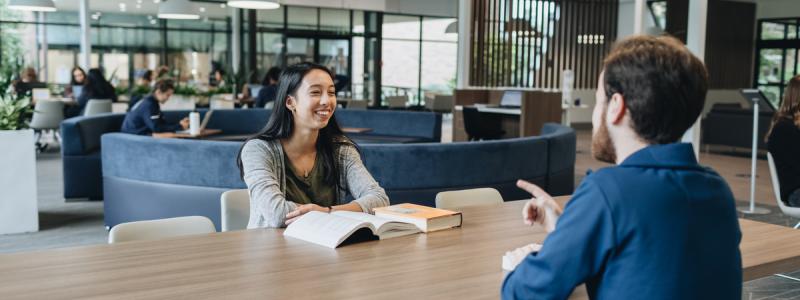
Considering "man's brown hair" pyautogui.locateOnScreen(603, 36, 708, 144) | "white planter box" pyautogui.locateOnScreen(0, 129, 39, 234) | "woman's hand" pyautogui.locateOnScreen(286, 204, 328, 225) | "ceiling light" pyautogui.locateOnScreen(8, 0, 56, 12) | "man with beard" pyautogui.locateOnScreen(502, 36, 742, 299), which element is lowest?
"white planter box" pyautogui.locateOnScreen(0, 129, 39, 234)

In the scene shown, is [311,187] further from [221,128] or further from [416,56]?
[416,56]

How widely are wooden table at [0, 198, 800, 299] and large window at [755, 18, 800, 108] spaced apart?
18029mm

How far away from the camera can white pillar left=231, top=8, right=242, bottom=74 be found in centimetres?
1702

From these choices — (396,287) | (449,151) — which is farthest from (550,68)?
(396,287)

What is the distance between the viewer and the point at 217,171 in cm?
541

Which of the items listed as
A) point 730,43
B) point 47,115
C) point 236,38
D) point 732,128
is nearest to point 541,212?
point 47,115

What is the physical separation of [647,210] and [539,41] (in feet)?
46.5

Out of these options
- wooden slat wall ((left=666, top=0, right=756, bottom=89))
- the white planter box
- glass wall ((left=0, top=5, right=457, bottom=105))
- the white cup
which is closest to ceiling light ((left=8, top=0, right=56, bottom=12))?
glass wall ((left=0, top=5, right=457, bottom=105))

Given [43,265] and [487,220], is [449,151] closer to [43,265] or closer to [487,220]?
[487,220]

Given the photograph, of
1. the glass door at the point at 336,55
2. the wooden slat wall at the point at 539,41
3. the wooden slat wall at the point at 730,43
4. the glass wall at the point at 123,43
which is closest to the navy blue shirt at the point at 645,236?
the wooden slat wall at the point at 539,41

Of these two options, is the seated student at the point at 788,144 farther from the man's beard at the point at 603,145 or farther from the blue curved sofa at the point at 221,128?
the blue curved sofa at the point at 221,128

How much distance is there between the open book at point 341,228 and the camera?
7.70 ft

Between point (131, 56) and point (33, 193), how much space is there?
1119 cm

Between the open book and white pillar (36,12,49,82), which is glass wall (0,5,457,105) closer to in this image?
white pillar (36,12,49,82)
